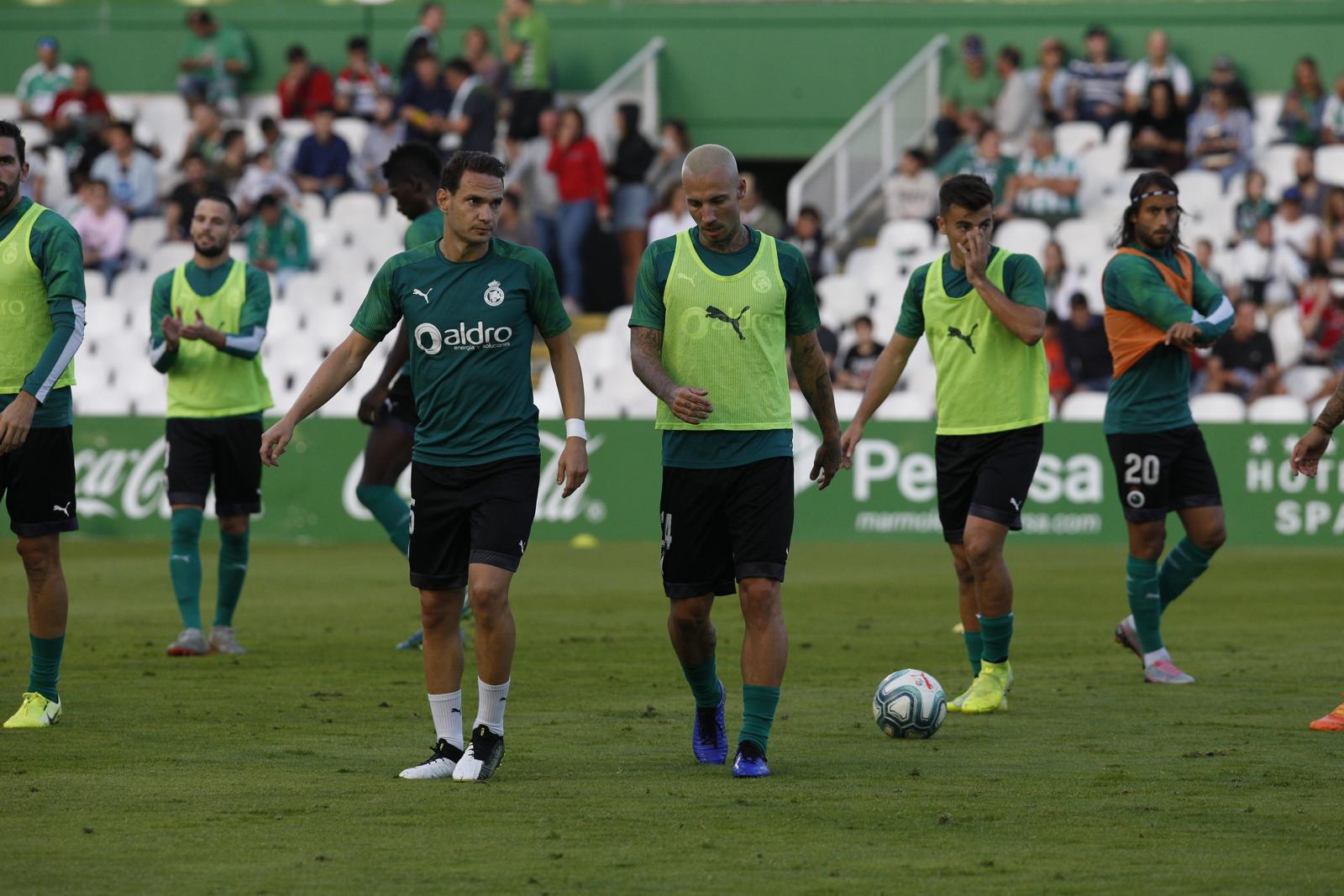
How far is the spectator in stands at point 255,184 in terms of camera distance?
24.4 meters

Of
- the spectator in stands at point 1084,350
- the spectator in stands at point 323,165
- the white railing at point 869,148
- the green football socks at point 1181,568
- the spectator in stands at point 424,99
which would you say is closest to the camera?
the green football socks at point 1181,568

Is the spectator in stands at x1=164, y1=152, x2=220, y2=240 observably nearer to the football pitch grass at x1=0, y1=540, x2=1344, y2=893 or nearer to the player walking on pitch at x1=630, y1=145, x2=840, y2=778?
the football pitch grass at x1=0, y1=540, x2=1344, y2=893

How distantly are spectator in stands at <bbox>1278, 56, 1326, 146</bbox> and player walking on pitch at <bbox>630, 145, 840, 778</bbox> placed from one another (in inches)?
691

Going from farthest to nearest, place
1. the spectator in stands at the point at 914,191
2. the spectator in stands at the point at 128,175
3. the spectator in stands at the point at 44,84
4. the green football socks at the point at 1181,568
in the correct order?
the spectator in stands at the point at 44,84
the spectator in stands at the point at 128,175
the spectator in stands at the point at 914,191
the green football socks at the point at 1181,568

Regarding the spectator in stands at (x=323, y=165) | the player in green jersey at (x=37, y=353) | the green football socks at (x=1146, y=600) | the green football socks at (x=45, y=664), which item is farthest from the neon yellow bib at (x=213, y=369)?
the spectator in stands at (x=323, y=165)

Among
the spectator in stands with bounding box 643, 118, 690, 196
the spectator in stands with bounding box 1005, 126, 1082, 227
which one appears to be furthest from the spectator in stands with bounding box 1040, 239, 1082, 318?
the spectator in stands with bounding box 643, 118, 690, 196

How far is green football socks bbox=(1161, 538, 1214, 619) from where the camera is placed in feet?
33.9

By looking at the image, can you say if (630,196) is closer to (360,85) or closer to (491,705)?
(360,85)

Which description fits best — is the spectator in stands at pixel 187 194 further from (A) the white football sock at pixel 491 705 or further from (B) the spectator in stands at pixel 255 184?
(A) the white football sock at pixel 491 705

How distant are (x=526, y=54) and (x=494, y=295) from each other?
18.4 metres

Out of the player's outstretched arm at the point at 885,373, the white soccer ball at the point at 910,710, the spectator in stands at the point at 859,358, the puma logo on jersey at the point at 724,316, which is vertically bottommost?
the spectator in stands at the point at 859,358

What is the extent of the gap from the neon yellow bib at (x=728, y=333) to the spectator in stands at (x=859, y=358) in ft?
42.6

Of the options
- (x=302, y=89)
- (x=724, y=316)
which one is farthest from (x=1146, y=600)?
(x=302, y=89)

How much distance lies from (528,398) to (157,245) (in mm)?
19043
